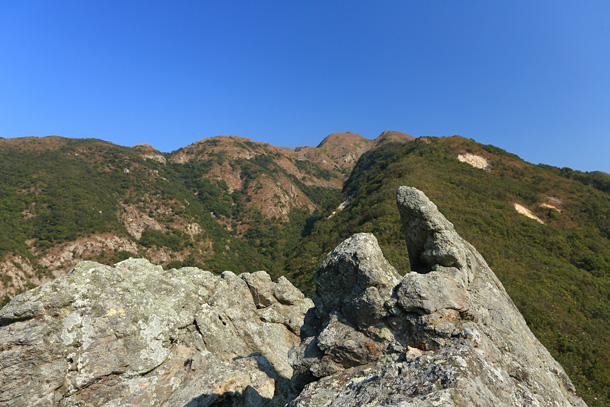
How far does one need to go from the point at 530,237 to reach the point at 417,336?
1610 inches

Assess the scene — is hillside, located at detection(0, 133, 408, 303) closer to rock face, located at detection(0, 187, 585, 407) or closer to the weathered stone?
rock face, located at detection(0, 187, 585, 407)

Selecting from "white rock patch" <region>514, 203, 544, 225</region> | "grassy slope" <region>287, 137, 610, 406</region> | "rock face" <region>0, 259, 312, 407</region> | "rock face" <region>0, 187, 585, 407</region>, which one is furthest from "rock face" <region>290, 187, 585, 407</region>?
"white rock patch" <region>514, 203, 544, 225</region>

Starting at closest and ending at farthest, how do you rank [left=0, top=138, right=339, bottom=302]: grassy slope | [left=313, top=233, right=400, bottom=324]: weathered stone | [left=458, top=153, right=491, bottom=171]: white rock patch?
1. [left=313, top=233, right=400, bottom=324]: weathered stone
2. [left=0, top=138, right=339, bottom=302]: grassy slope
3. [left=458, top=153, right=491, bottom=171]: white rock patch

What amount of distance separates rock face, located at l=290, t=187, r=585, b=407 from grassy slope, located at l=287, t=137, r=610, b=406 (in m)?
13.9

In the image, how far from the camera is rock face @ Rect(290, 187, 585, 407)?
4895mm

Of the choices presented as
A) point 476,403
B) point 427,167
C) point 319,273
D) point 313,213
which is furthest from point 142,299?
point 313,213

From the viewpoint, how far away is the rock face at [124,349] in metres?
10.3

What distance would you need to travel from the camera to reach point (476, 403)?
4195 millimetres

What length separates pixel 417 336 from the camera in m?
7.02

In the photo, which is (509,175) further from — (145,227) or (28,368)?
(145,227)

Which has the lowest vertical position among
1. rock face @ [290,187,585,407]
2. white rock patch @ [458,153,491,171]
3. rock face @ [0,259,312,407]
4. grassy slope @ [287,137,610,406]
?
rock face @ [0,259,312,407]

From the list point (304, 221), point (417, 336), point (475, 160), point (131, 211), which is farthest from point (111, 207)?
point (475, 160)

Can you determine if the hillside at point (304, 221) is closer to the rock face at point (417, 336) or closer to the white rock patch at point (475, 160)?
the white rock patch at point (475, 160)

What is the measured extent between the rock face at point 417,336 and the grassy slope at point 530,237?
45.6 ft
